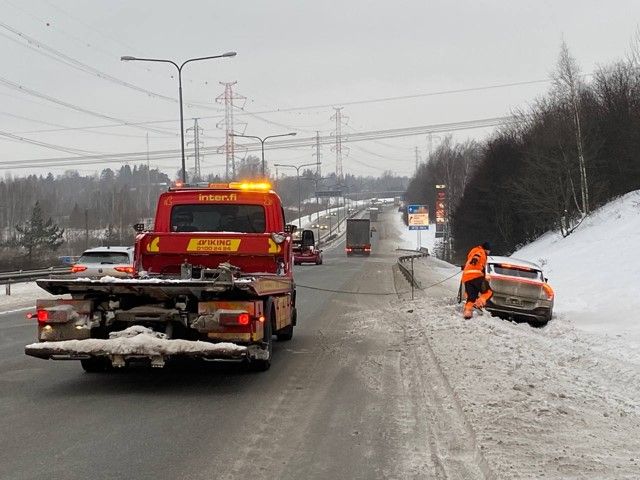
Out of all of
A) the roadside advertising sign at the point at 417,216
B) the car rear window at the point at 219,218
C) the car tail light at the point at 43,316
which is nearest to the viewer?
the car tail light at the point at 43,316

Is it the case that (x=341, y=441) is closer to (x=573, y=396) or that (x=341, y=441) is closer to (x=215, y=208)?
(x=573, y=396)

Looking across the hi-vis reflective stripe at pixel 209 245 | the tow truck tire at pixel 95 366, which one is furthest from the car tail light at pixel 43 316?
the hi-vis reflective stripe at pixel 209 245

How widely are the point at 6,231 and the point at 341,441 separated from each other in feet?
317

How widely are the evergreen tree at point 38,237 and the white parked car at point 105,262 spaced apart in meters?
51.9

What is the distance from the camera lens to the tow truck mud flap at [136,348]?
7.14 meters

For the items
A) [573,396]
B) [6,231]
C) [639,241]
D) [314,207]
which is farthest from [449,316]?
[314,207]

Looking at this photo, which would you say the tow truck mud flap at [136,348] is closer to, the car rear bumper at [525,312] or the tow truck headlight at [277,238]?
the tow truck headlight at [277,238]

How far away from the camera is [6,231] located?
91688 millimetres

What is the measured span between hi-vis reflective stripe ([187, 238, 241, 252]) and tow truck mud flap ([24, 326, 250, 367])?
2.26m

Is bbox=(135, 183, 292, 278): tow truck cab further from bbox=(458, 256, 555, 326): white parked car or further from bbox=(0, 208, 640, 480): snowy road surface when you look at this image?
bbox=(458, 256, 555, 326): white parked car

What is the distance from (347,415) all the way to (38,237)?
7057cm

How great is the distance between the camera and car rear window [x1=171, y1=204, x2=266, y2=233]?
10.0 metres

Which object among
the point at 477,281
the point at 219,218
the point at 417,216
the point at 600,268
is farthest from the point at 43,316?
the point at 417,216

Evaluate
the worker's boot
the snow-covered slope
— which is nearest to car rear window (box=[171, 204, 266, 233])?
the worker's boot
